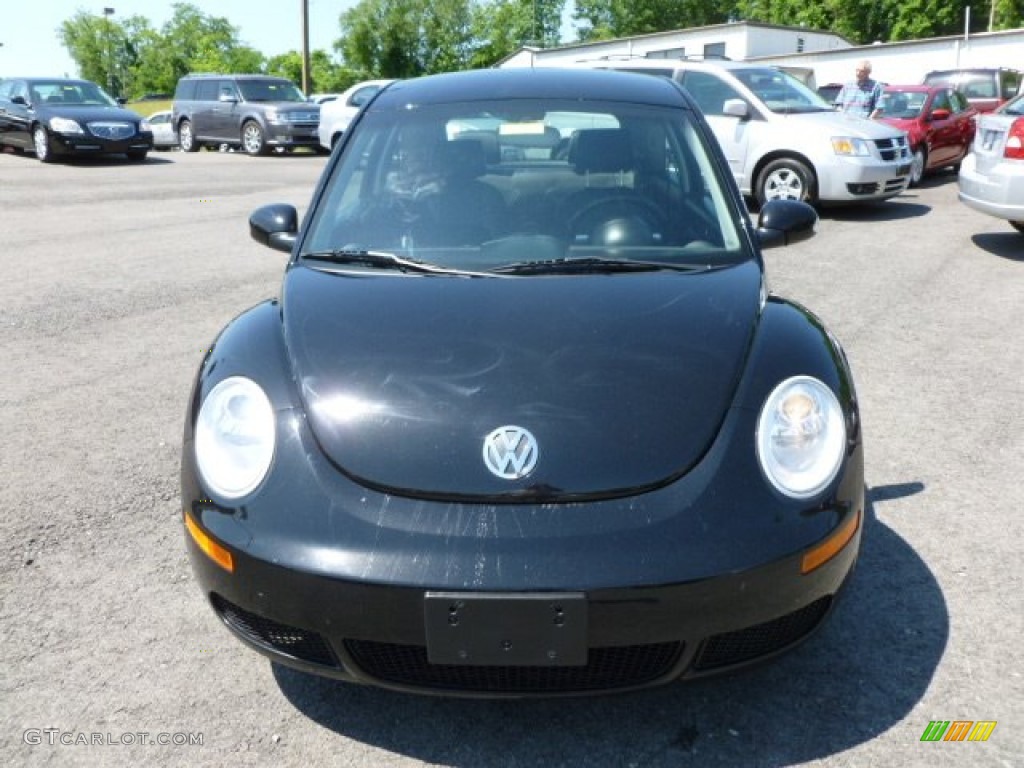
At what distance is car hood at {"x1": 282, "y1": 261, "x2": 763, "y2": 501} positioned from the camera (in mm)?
2119

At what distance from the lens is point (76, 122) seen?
1797cm

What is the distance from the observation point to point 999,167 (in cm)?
816

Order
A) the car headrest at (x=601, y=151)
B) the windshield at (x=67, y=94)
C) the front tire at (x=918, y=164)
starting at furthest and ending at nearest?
the windshield at (x=67, y=94)
the front tire at (x=918, y=164)
the car headrest at (x=601, y=151)

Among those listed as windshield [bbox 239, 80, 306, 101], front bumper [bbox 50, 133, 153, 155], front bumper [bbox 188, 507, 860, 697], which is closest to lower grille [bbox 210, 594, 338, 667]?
front bumper [bbox 188, 507, 860, 697]

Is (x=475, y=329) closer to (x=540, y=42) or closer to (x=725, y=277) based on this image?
(x=725, y=277)

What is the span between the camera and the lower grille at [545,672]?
2.05 m

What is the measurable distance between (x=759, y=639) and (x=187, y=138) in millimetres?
23661

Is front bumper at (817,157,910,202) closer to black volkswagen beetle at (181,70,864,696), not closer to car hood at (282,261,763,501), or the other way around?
black volkswagen beetle at (181,70,864,696)

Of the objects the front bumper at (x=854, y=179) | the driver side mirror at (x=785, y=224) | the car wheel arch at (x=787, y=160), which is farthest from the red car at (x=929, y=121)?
the driver side mirror at (x=785, y=224)

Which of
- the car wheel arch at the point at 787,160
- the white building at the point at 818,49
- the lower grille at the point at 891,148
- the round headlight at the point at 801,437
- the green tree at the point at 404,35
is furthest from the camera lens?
the green tree at the point at 404,35

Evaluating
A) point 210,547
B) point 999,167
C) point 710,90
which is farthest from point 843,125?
point 210,547

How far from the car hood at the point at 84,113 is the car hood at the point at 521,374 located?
17.6m

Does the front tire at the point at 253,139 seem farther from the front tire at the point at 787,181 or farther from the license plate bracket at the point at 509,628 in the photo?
the license plate bracket at the point at 509,628

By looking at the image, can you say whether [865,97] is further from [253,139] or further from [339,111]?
[253,139]
